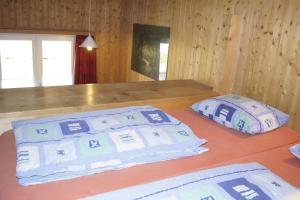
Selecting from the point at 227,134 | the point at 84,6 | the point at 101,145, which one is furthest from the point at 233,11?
the point at 84,6

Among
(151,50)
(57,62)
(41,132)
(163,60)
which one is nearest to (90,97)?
(41,132)

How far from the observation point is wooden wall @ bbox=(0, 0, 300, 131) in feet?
8.48

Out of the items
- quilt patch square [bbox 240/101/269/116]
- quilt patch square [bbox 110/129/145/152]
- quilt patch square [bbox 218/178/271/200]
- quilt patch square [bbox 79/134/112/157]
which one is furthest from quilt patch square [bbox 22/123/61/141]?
quilt patch square [bbox 240/101/269/116]

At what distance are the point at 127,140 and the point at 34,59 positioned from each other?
438 centimetres

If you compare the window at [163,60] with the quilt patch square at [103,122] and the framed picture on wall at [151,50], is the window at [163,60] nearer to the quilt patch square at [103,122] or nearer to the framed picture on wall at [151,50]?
the framed picture on wall at [151,50]

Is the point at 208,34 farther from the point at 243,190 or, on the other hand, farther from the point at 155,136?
the point at 243,190

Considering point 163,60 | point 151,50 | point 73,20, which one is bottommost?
point 163,60

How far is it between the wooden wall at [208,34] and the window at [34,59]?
0.34 meters

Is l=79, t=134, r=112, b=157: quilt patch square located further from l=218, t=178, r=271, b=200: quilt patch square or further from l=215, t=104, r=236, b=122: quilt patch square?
l=215, t=104, r=236, b=122: quilt patch square

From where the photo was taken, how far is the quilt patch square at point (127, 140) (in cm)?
166

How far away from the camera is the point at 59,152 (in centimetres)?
156

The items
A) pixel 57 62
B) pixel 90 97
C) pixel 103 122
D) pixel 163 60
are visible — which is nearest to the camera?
pixel 103 122

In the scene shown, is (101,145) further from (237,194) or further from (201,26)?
(201,26)

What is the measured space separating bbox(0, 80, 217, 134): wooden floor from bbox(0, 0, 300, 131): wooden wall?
464 mm
